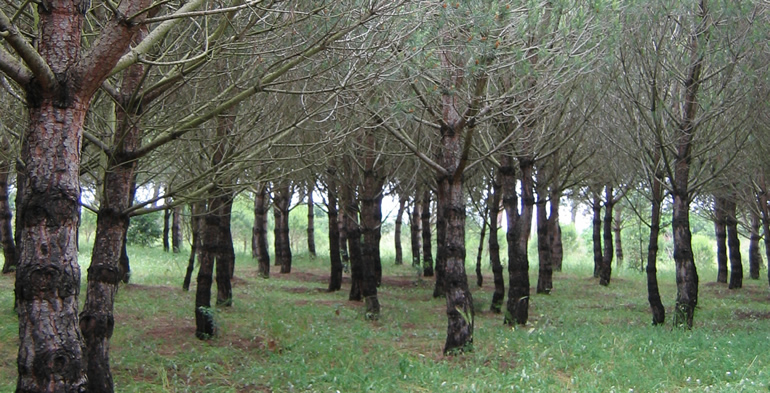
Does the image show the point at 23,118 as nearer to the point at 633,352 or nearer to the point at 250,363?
the point at 250,363

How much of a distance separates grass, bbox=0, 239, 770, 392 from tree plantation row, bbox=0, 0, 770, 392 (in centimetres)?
81

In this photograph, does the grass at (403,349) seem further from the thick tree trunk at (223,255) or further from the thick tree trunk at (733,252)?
the thick tree trunk at (733,252)

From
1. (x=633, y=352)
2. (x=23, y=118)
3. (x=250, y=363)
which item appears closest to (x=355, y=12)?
(x=23, y=118)

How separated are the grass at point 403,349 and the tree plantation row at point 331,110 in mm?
814

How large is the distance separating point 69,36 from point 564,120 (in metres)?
10.8

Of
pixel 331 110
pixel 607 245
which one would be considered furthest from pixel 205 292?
pixel 607 245

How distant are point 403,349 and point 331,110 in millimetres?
5039

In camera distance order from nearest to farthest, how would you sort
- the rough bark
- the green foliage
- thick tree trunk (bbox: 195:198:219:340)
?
thick tree trunk (bbox: 195:198:219:340), the rough bark, the green foliage

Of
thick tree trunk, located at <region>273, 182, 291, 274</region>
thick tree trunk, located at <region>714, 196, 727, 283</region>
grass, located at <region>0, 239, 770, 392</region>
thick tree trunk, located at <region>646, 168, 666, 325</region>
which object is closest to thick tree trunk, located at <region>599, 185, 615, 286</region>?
thick tree trunk, located at <region>714, 196, 727, 283</region>

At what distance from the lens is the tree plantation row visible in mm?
4746

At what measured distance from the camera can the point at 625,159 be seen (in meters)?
15.2

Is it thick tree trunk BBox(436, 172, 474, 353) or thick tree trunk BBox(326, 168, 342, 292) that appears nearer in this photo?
thick tree trunk BBox(436, 172, 474, 353)

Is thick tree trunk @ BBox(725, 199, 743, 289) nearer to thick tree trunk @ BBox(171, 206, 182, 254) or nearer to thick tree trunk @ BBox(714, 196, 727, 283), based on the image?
thick tree trunk @ BBox(714, 196, 727, 283)

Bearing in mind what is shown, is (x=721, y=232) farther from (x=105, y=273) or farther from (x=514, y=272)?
(x=105, y=273)
